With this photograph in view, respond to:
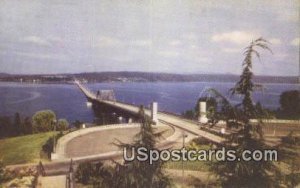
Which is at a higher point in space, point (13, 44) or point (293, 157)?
point (13, 44)

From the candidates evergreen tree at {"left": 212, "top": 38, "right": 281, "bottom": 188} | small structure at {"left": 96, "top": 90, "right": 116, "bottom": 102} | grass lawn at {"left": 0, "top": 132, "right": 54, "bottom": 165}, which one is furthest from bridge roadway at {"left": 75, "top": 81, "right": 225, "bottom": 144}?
grass lawn at {"left": 0, "top": 132, "right": 54, "bottom": 165}

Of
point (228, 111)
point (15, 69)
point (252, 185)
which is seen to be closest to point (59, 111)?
point (15, 69)

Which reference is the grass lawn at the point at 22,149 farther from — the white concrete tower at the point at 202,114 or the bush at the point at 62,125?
the white concrete tower at the point at 202,114

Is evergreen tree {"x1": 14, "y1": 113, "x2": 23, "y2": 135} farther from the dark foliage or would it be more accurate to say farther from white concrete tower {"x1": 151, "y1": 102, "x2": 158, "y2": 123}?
the dark foliage

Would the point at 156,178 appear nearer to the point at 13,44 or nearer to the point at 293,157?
the point at 293,157

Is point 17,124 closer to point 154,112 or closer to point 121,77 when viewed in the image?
point 121,77

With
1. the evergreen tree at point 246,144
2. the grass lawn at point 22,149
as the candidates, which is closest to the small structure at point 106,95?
the grass lawn at point 22,149
